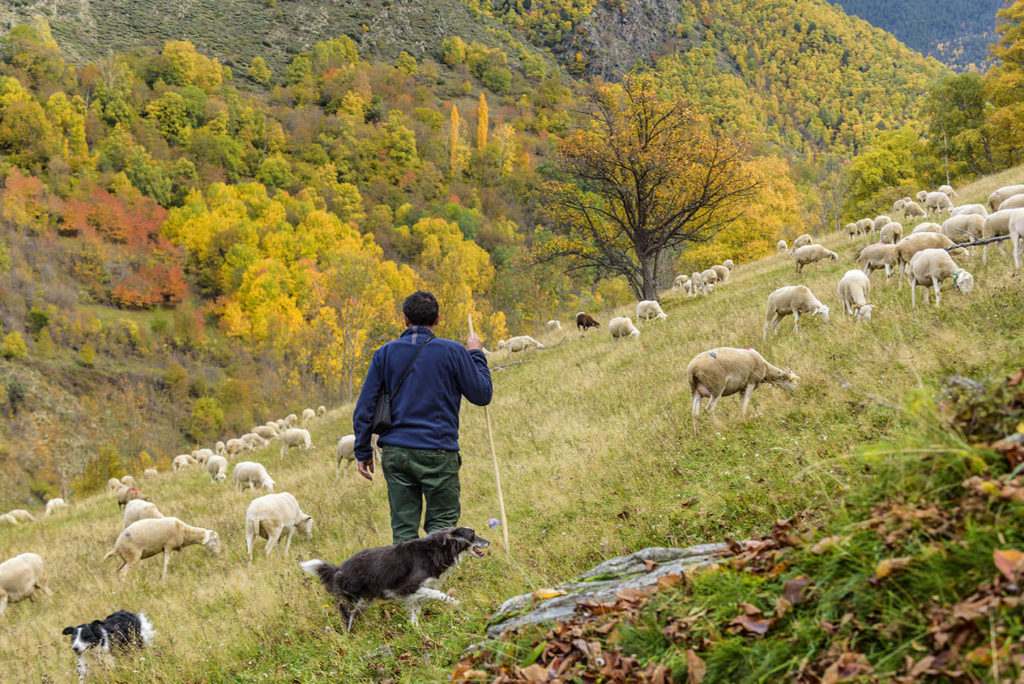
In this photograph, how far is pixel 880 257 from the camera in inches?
531

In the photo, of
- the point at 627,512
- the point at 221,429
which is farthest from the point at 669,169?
the point at 221,429

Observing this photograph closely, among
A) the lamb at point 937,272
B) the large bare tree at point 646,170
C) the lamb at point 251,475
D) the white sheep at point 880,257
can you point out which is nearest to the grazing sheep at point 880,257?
the white sheep at point 880,257

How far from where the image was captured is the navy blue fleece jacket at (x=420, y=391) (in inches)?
240

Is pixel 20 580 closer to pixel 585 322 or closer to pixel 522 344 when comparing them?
pixel 522 344

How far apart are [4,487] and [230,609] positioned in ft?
180

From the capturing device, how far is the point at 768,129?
560 feet

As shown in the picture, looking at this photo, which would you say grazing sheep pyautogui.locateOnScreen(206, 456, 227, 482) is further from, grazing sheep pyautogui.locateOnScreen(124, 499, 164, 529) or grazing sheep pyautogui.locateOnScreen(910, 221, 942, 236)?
grazing sheep pyautogui.locateOnScreen(910, 221, 942, 236)

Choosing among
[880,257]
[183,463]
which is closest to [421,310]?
[880,257]

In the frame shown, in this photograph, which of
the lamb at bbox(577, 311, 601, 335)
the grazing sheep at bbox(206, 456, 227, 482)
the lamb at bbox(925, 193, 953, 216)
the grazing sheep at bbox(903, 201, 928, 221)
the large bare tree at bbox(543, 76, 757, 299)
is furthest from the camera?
the large bare tree at bbox(543, 76, 757, 299)

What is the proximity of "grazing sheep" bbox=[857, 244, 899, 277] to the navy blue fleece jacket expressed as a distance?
10.7m

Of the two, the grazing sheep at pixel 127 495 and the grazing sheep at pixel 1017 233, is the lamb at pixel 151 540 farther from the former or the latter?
the grazing sheep at pixel 1017 233

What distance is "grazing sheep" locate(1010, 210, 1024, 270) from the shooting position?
1080 centimetres

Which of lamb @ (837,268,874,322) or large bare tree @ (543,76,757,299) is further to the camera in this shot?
large bare tree @ (543,76,757,299)

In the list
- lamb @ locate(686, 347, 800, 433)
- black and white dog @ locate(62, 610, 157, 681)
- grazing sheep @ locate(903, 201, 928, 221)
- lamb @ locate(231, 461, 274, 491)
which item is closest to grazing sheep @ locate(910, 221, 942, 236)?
lamb @ locate(686, 347, 800, 433)
